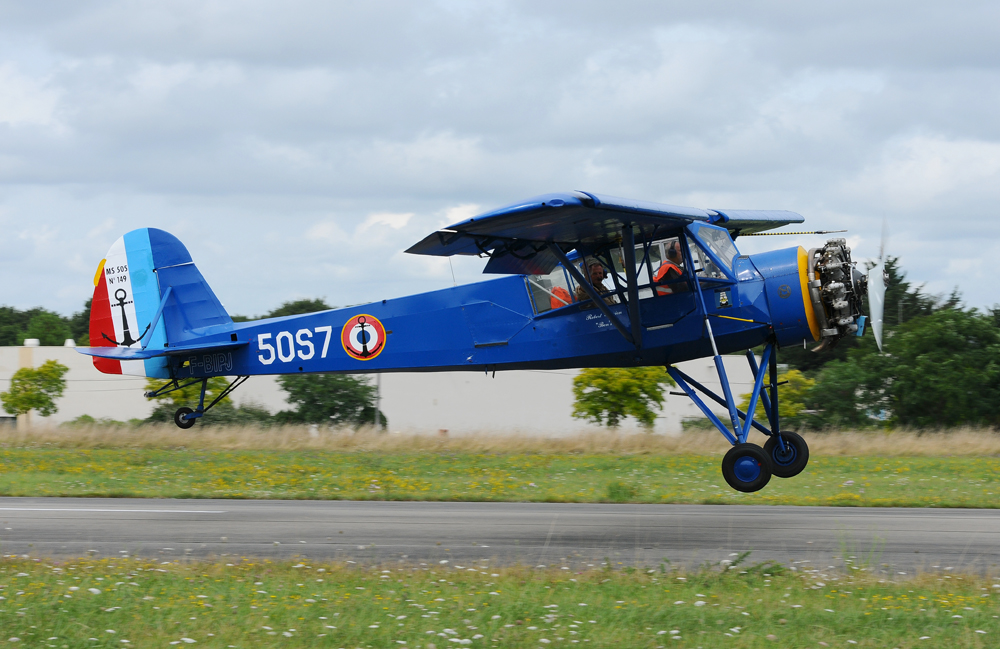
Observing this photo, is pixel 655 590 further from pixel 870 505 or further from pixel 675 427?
pixel 675 427

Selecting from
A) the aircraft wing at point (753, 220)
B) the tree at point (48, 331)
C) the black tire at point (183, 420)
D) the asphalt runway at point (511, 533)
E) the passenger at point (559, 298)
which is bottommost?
the asphalt runway at point (511, 533)

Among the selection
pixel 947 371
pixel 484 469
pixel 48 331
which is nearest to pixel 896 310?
pixel 947 371

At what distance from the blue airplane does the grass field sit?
2837mm

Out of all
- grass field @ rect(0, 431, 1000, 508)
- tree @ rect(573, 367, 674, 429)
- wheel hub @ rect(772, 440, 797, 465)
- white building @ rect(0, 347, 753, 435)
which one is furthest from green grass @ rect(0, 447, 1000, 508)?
white building @ rect(0, 347, 753, 435)

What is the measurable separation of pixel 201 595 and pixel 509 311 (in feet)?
21.3

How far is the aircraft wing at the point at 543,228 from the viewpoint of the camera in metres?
10.1

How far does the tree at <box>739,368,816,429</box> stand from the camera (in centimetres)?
2895

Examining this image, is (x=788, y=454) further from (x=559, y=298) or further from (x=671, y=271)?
(x=559, y=298)

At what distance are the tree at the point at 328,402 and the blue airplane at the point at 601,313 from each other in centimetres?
1990

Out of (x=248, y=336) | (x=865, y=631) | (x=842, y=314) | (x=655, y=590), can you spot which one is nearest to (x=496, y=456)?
(x=248, y=336)

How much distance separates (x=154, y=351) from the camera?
1578 cm

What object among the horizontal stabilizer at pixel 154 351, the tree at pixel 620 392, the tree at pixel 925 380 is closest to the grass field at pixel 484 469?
the tree at pixel 620 392

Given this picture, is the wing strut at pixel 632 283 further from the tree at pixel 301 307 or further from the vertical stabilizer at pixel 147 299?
the tree at pixel 301 307

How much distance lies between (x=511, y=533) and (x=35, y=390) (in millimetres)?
29300
